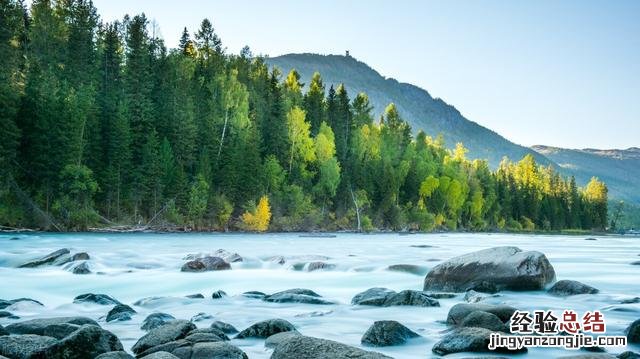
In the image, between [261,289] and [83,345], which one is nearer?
[83,345]

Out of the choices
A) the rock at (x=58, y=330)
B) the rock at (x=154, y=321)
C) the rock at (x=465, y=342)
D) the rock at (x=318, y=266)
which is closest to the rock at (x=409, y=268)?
the rock at (x=318, y=266)

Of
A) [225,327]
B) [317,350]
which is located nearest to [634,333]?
[317,350]

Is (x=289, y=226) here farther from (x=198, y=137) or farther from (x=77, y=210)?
(x=77, y=210)

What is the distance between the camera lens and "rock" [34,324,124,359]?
7.44 metres

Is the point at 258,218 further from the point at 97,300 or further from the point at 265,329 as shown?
the point at 265,329

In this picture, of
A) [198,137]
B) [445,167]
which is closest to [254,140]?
[198,137]

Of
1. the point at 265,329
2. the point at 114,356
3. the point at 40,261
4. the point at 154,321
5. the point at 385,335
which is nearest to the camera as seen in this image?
the point at 114,356

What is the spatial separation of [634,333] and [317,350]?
5920 millimetres

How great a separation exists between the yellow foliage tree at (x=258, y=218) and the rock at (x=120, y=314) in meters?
47.7

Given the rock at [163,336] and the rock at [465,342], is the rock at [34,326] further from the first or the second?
the rock at [465,342]

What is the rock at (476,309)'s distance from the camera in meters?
10.3

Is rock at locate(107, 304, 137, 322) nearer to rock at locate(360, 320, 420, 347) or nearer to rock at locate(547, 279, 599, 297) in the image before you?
rock at locate(360, 320, 420, 347)

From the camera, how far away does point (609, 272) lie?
70.1 feet

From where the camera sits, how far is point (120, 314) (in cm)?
1184
